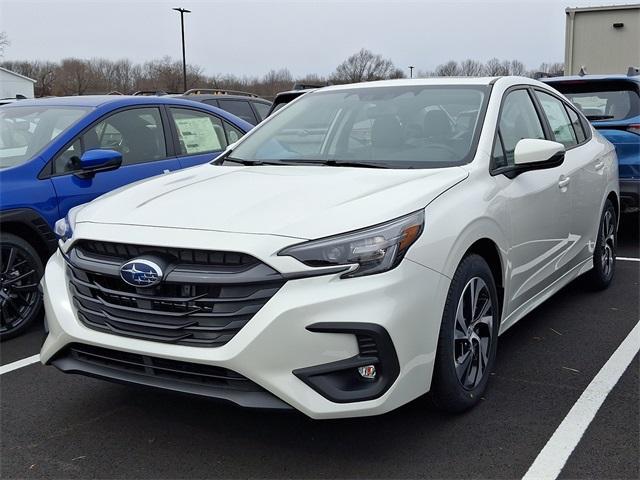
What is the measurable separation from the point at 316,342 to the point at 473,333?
1.02 metres

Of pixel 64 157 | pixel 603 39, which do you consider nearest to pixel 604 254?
pixel 64 157

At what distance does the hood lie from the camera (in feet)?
9.12

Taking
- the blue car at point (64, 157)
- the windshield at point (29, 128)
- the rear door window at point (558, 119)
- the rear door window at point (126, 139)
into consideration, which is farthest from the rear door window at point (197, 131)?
the rear door window at point (558, 119)

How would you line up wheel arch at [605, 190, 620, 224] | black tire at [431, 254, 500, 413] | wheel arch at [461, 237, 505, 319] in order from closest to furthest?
1. black tire at [431, 254, 500, 413]
2. wheel arch at [461, 237, 505, 319]
3. wheel arch at [605, 190, 620, 224]

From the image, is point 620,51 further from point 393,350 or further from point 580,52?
point 393,350

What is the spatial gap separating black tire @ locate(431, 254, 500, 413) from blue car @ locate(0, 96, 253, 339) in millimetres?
2823

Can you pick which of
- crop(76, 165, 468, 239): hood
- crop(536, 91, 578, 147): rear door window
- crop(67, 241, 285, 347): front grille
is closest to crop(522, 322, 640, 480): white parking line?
crop(76, 165, 468, 239): hood

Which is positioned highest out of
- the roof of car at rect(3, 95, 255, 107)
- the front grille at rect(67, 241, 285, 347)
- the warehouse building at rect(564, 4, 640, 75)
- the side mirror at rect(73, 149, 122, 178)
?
the warehouse building at rect(564, 4, 640, 75)

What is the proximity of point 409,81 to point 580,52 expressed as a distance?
9.75 m

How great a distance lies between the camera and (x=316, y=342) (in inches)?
102

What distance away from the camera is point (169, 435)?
10.3 feet

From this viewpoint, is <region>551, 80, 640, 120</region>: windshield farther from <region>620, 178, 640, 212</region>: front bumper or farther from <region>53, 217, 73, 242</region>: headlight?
<region>53, 217, 73, 242</region>: headlight

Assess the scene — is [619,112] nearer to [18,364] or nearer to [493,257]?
[493,257]

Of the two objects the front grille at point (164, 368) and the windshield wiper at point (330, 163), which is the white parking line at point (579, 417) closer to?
the front grille at point (164, 368)
